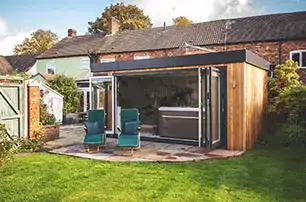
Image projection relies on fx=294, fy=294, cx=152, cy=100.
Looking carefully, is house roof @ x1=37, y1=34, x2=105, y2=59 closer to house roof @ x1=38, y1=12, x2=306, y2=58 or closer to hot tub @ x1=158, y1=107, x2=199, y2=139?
house roof @ x1=38, y1=12, x2=306, y2=58

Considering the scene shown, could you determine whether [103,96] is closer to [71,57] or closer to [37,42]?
[71,57]

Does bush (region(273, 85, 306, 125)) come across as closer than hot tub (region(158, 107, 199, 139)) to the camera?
No

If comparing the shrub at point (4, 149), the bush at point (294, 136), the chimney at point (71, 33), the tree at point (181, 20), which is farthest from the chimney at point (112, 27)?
the shrub at point (4, 149)

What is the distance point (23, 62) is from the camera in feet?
106

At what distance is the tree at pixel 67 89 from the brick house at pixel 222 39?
5.13 meters

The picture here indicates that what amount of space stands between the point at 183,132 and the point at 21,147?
498cm

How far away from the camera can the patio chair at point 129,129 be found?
8164mm

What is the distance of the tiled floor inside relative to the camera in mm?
7414

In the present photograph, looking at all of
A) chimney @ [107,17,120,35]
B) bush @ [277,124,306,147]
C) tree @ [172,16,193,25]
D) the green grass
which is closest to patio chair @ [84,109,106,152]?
the green grass

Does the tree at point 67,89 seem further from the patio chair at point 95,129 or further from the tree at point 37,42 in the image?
the tree at point 37,42

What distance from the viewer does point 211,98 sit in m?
8.33

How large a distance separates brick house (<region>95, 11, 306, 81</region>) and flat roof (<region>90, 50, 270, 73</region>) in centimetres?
540

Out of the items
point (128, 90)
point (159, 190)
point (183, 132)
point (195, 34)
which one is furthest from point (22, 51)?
point (159, 190)

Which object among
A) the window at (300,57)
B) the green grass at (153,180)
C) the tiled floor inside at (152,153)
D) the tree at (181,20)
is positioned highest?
the tree at (181,20)
